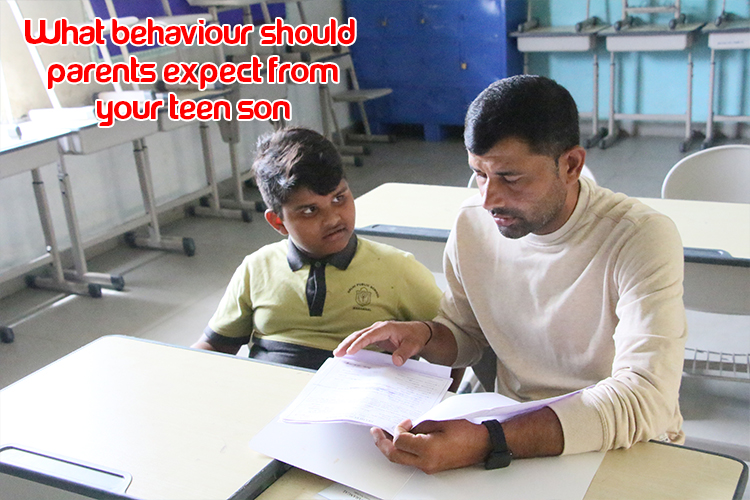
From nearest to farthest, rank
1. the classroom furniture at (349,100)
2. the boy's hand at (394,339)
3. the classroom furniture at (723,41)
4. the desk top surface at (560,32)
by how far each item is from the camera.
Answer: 1. the boy's hand at (394,339)
2. the classroom furniture at (723,41)
3. the desk top surface at (560,32)
4. the classroom furniture at (349,100)

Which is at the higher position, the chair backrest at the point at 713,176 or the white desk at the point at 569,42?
the white desk at the point at 569,42

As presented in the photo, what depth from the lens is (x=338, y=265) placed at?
59.5 inches

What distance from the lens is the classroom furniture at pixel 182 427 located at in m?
0.98

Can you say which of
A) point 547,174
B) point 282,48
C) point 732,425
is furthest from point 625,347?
point 282,48

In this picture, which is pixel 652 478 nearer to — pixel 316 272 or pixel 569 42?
pixel 316 272

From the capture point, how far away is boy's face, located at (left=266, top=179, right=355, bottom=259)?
1474 mm

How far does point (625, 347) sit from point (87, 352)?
3.32 ft

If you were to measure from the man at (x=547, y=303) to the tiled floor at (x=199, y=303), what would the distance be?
111 cm

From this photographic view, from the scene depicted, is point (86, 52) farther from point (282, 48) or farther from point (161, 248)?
point (282, 48)

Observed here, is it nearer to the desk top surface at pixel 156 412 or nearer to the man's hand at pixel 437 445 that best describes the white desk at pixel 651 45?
the desk top surface at pixel 156 412

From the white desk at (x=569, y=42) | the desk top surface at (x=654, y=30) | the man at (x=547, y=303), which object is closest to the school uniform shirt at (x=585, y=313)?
the man at (x=547, y=303)

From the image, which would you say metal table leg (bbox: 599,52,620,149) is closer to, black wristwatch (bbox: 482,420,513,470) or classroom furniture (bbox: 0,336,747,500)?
classroom furniture (bbox: 0,336,747,500)

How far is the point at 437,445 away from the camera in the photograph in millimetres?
970

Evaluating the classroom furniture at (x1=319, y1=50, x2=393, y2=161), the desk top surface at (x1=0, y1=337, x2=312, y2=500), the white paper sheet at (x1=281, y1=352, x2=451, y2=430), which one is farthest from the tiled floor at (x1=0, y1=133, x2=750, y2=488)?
the desk top surface at (x1=0, y1=337, x2=312, y2=500)
